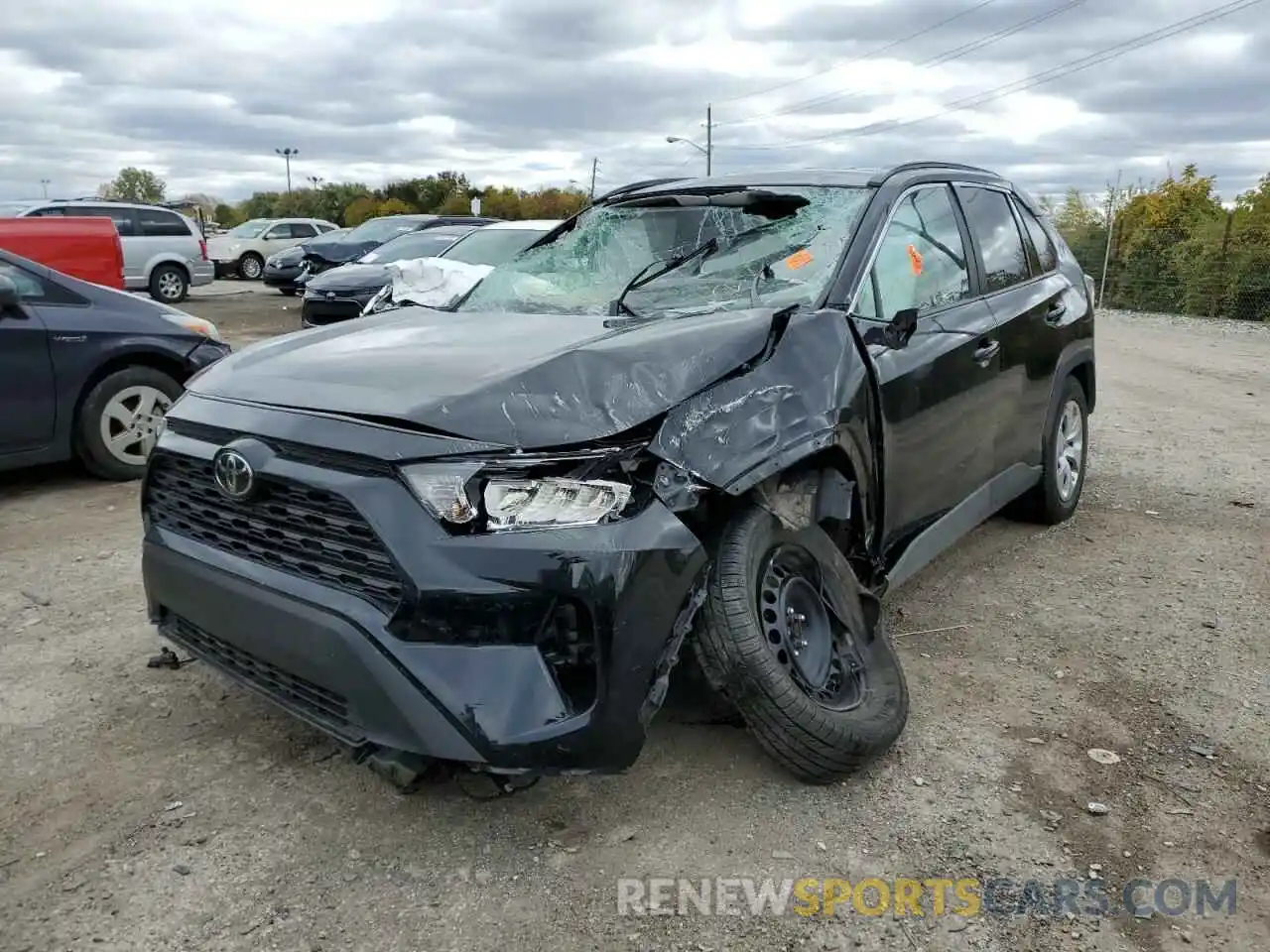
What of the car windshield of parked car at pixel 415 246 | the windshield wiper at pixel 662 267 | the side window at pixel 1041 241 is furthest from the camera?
the car windshield of parked car at pixel 415 246

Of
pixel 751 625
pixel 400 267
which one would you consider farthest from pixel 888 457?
pixel 400 267

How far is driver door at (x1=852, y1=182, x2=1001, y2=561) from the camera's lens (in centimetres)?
333

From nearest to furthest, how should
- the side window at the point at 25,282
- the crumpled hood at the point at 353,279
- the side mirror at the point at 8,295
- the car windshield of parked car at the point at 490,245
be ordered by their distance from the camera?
the side mirror at the point at 8,295 → the side window at the point at 25,282 → the car windshield of parked car at the point at 490,245 → the crumpled hood at the point at 353,279

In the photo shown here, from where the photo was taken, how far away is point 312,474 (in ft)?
8.02

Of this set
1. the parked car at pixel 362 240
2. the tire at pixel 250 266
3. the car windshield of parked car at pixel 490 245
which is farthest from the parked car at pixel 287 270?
the car windshield of parked car at pixel 490 245

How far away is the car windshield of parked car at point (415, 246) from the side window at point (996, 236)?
8.62 meters

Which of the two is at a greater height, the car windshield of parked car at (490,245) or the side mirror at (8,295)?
the car windshield of parked car at (490,245)

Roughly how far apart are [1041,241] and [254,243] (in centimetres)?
2267

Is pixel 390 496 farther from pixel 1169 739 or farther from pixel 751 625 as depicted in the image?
pixel 1169 739

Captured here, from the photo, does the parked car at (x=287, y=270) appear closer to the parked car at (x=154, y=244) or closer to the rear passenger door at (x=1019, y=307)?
the parked car at (x=154, y=244)

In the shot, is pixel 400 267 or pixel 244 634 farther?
pixel 400 267

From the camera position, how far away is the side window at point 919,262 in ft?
11.3

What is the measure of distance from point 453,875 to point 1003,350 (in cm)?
294

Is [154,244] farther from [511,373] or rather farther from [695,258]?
[511,373]
